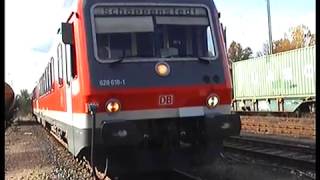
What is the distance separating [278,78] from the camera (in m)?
29.9

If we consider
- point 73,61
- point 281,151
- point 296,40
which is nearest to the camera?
point 73,61

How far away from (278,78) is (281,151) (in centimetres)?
1721

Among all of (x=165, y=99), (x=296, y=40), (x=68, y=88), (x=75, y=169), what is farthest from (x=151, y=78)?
(x=296, y=40)

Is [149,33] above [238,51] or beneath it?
beneath

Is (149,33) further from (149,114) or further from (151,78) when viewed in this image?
(149,114)

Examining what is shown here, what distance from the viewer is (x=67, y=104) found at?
382 inches

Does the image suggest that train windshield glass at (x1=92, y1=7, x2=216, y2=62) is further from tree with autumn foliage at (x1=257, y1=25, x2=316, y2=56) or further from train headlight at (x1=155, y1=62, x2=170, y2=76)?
tree with autumn foliage at (x1=257, y1=25, x2=316, y2=56)

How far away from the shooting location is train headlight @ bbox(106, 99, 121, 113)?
7.71 metres

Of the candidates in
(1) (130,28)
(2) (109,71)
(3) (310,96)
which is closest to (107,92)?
(2) (109,71)

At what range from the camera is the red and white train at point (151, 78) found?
779 centimetres

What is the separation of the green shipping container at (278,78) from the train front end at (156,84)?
61.3 ft

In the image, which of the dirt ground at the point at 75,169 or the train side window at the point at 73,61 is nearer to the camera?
the train side window at the point at 73,61

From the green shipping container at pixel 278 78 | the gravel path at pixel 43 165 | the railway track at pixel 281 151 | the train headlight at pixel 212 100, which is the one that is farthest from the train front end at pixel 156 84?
the green shipping container at pixel 278 78

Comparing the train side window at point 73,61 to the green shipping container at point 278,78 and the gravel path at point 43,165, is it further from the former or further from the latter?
the green shipping container at point 278,78
